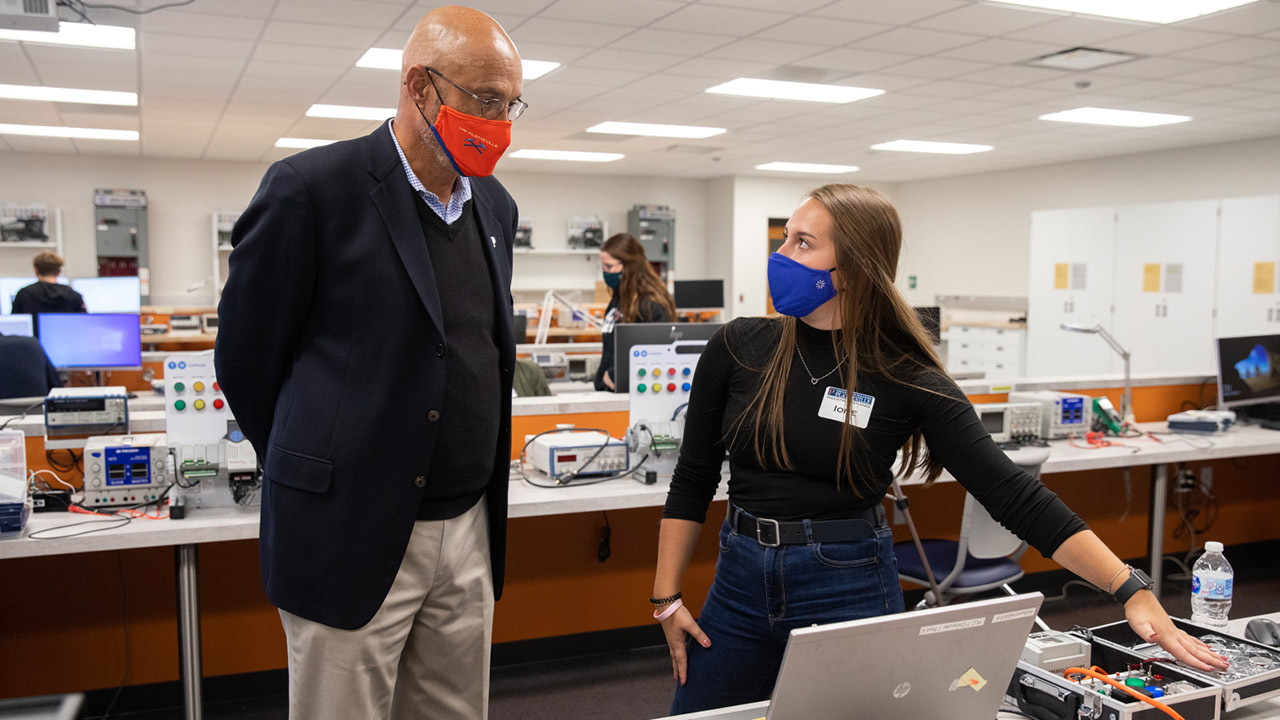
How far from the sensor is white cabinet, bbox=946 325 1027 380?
9500mm

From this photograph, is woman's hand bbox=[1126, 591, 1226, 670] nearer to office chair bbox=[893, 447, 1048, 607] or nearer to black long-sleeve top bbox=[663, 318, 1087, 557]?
black long-sleeve top bbox=[663, 318, 1087, 557]

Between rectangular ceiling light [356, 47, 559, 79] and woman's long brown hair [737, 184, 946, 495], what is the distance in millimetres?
3878

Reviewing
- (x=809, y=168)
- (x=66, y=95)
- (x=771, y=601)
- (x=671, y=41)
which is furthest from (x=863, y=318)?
(x=809, y=168)

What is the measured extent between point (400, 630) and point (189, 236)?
1025cm

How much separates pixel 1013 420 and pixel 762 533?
2697mm

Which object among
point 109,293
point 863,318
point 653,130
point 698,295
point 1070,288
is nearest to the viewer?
point 863,318

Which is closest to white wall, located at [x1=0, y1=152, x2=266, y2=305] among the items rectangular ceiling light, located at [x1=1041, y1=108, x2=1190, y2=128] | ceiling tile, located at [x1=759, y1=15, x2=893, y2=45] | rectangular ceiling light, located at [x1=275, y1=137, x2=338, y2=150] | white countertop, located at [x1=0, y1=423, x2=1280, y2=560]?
rectangular ceiling light, located at [x1=275, y1=137, x2=338, y2=150]

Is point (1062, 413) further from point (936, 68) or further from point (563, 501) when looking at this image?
point (936, 68)

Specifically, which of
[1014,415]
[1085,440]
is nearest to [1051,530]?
[1014,415]

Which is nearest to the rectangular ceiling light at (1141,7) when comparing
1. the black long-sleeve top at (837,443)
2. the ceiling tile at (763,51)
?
the ceiling tile at (763,51)

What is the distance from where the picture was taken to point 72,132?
812 cm

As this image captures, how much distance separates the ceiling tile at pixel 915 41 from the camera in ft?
15.4

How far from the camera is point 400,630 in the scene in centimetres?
130

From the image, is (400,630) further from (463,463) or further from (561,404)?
(561,404)
